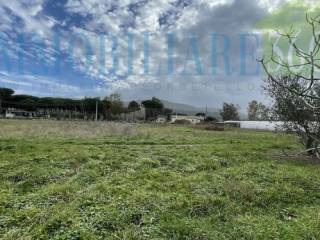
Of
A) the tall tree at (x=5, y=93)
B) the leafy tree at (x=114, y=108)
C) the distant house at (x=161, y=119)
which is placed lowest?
the distant house at (x=161, y=119)

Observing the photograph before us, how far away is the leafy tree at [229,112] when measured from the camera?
9096 centimetres

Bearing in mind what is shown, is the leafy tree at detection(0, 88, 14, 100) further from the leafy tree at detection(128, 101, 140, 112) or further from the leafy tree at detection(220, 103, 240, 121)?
the leafy tree at detection(220, 103, 240, 121)

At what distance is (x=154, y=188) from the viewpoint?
6.22 m

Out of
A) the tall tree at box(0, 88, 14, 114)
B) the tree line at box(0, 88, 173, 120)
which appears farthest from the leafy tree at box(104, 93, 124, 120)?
the tall tree at box(0, 88, 14, 114)

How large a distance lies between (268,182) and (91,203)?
4.46 metres

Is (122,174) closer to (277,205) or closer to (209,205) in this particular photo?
(209,205)

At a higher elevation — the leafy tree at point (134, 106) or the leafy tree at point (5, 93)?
the leafy tree at point (5, 93)

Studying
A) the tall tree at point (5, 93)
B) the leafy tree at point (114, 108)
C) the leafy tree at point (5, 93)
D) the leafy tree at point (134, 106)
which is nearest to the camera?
the leafy tree at point (114, 108)

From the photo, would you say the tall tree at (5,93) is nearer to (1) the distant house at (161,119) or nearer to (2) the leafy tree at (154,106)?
(2) the leafy tree at (154,106)

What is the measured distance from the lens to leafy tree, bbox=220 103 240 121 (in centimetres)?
9096

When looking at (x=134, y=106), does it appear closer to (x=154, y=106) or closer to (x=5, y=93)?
(x=154, y=106)

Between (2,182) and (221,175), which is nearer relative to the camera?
(2,182)

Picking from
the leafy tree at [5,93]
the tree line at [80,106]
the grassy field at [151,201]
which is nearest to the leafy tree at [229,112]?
the tree line at [80,106]

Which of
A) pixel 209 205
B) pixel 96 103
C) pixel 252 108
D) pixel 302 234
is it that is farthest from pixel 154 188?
pixel 252 108
